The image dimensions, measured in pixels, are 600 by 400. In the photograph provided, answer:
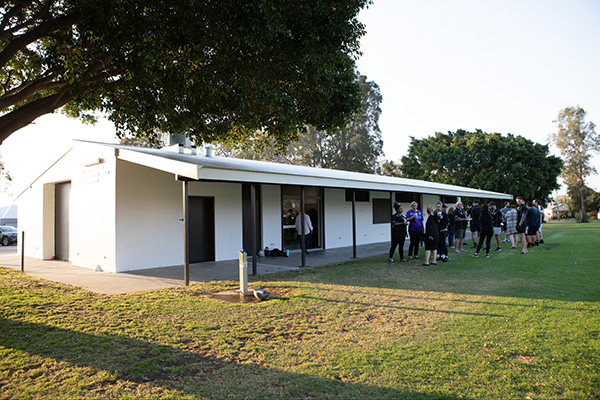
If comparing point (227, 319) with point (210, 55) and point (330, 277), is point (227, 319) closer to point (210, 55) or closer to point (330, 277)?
point (330, 277)

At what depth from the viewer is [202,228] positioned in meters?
11.9

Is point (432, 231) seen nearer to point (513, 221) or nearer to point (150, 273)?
point (513, 221)

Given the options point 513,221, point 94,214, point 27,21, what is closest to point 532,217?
point 513,221

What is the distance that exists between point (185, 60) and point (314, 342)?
19.8ft

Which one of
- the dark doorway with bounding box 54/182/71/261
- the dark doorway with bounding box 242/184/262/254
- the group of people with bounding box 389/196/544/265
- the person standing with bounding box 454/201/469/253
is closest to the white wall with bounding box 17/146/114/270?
the dark doorway with bounding box 54/182/71/261

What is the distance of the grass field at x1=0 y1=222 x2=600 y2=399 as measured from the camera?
345 centimetres

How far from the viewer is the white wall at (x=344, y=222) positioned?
1597cm

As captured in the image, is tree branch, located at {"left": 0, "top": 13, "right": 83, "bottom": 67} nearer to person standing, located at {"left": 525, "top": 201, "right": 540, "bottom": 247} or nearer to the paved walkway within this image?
the paved walkway

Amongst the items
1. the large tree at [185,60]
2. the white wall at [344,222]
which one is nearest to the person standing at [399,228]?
the large tree at [185,60]

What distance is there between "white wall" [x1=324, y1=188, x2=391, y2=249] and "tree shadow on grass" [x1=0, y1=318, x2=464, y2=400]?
11.7 m

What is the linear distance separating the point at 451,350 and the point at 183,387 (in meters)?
2.85

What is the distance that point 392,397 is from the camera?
10.5ft

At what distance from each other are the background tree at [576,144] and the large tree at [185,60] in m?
56.3

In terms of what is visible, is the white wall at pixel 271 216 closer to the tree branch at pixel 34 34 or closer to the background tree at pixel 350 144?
the tree branch at pixel 34 34
